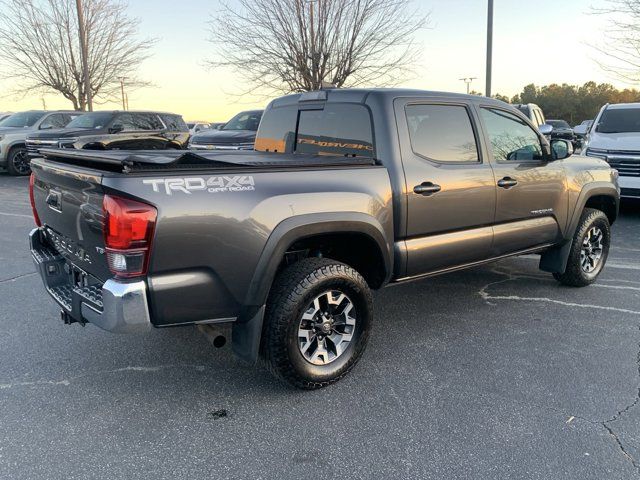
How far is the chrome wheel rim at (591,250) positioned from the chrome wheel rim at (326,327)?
3.03m

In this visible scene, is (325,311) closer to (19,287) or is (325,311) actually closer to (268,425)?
(268,425)

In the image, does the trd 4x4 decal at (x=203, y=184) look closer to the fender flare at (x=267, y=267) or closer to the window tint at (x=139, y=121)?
the fender flare at (x=267, y=267)

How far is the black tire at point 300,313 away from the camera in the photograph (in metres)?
3.04

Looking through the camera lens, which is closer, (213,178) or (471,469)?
(471,469)

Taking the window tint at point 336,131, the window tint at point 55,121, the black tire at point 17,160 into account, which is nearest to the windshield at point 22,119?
the window tint at point 55,121

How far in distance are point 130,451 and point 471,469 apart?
1.70 metres

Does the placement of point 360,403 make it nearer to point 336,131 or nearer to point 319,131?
point 336,131

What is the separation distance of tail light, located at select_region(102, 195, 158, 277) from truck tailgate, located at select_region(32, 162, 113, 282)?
0.34 feet

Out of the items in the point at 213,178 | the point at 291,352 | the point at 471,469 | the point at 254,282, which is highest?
the point at 213,178

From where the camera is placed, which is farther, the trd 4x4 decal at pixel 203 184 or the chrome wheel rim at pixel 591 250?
the chrome wheel rim at pixel 591 250

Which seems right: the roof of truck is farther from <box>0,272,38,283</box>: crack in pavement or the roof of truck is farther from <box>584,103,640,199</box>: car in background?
<box>584,103,640,199</box>: car in background

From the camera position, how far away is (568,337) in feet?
13.2

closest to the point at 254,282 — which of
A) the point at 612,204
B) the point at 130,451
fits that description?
the point at 130,451

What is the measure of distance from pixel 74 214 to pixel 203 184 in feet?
2.74
